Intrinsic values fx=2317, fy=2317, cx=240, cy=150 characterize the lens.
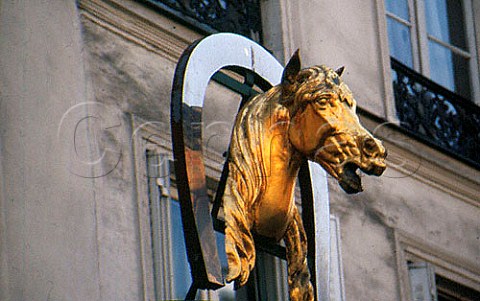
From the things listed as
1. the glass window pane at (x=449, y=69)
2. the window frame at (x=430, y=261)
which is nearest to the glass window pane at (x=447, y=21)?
the glass window pane at (x=449, y=69)

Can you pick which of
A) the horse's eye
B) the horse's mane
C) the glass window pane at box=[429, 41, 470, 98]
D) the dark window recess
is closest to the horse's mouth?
the horse's eye

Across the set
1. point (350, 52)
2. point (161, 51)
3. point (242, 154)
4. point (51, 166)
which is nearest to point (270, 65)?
point (242, 154)

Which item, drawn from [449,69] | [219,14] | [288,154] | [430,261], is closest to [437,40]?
[449,69]

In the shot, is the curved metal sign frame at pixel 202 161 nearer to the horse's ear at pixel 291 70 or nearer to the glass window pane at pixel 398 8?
the horse's ear at pixel 291 70

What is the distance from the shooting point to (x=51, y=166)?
10.1m

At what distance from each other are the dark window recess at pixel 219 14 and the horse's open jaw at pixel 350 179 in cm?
294

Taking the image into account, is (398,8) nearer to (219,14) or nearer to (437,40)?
(437,40)

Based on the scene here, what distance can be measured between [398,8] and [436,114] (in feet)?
2.42

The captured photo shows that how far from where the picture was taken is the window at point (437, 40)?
555 inches

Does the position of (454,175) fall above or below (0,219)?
above

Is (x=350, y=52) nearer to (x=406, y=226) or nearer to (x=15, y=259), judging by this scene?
(x=406, y=226)

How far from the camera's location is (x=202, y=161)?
8609mm

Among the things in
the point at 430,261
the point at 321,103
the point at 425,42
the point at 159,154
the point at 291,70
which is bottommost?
the point at 321,103

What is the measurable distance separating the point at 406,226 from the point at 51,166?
340cm
